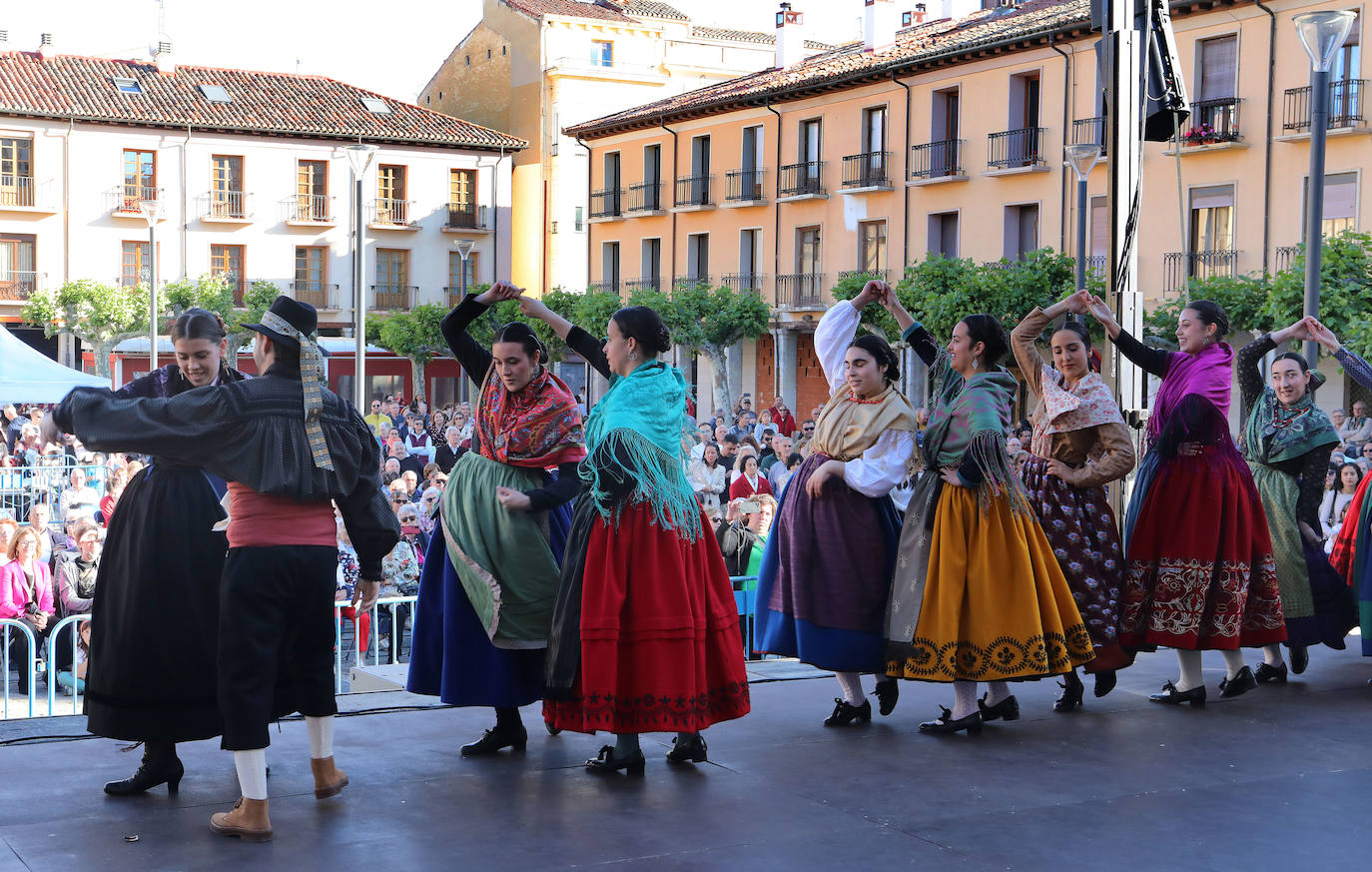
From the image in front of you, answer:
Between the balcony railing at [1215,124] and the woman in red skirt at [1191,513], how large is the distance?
66.8 ft

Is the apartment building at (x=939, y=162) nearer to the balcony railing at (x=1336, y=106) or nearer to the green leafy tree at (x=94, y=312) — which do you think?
the balcony railing at (x=1336, y=106)

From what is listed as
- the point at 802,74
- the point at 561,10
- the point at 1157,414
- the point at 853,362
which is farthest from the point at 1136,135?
the point at 561,10

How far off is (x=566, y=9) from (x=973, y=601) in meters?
44.1

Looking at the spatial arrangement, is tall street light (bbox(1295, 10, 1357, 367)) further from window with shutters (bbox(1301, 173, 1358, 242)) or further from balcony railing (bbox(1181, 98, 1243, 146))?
balcony railing (bbox(1181, 98, 1243, 146))

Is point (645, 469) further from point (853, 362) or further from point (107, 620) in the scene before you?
point (107, 620)

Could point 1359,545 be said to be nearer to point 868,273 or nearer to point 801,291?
point 868,273

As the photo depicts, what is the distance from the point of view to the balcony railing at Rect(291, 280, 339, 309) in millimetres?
42469

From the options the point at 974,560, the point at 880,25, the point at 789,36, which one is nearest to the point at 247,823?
the point at 974,560

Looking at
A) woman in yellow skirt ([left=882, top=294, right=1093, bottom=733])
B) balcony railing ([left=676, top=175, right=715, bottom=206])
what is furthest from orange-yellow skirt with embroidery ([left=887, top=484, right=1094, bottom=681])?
balcony railing ([left=676, top=175, right=715, bottom=206])

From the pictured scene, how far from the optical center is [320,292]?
140 ft

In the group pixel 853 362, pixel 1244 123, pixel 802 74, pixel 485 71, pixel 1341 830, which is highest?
pixel 485 71

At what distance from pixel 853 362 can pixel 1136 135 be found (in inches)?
85.4

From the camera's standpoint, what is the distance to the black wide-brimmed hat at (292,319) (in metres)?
4.42

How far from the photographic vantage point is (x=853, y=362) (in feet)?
18.7
